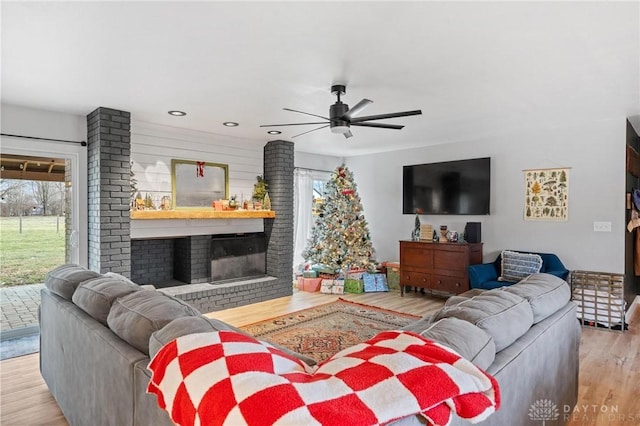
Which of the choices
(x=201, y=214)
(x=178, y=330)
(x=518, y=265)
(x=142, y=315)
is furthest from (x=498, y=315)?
(x=201, y=214)

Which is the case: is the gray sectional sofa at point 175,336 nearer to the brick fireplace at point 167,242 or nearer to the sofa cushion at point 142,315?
the sofa cushion at point 142,315

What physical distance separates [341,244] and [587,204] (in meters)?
3.45

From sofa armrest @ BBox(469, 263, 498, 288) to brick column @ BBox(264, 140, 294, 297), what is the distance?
2.58 metres

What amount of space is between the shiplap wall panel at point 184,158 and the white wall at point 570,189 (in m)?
2.68

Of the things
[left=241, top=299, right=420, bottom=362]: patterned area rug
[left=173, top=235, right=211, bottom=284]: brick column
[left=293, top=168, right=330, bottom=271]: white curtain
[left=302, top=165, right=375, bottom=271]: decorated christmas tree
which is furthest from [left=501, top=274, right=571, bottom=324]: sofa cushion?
[left=293, top=168, right=330, bottom=271]: white curtain

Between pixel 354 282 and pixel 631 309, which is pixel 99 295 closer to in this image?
pixel 354 282

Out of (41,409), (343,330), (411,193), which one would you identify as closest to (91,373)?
(41,409)

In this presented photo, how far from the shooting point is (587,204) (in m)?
4.54

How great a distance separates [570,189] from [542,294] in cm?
343

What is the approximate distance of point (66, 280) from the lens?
231 cm

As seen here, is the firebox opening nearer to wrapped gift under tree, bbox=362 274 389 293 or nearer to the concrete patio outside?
wrapped gift under tree, bbox=362 274 389 293

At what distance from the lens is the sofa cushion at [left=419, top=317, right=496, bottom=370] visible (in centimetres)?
124

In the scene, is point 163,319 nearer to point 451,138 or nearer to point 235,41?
point 235,41

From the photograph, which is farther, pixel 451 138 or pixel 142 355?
pixel 451 138
